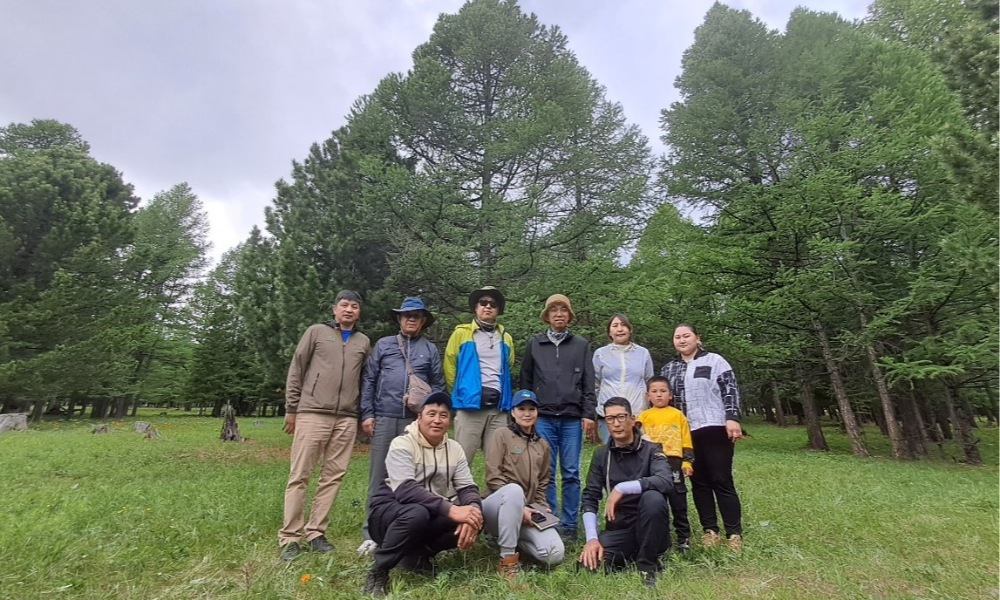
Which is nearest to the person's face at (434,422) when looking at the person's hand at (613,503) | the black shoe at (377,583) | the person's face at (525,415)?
the person's face at (525,415)

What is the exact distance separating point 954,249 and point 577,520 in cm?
1011

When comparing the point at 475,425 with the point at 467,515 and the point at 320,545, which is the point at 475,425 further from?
the point at 320,545

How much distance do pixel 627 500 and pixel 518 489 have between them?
80 cm

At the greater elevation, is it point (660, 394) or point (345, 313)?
point (345, 313)

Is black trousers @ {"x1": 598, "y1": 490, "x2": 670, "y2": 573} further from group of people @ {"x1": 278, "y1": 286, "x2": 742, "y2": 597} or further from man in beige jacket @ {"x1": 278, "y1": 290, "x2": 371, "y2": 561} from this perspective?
man in beige jacket @ {"x1": 278, "y1": 290, "x2": 371, "y2": 561}

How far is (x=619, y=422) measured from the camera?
11.5 ft

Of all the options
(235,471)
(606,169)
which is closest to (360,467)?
(235,471)

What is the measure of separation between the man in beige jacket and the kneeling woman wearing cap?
135 cm

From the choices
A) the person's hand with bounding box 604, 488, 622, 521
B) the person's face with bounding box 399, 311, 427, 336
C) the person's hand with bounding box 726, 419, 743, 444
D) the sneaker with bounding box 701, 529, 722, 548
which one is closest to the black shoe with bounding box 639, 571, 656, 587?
the person's hand with bounding box 604, 488, 622, 521

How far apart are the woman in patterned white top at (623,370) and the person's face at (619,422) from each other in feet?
2.13

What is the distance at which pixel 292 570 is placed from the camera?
329 cm

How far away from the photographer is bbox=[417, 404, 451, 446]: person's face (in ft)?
11.0

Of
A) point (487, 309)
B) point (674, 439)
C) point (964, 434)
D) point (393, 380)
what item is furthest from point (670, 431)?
point (964, 434)

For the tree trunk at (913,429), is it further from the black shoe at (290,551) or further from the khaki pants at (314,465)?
the black shoe at (290,551)
